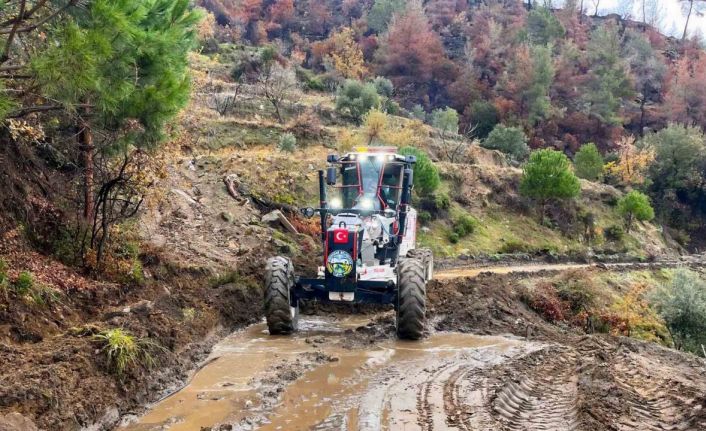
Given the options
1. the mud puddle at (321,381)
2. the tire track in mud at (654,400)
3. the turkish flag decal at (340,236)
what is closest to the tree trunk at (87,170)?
the mud puddle at (321,381)

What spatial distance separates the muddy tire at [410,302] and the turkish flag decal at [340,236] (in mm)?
1081

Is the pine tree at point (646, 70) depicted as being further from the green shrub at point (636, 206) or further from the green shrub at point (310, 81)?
the green shrub at point (310, 81)

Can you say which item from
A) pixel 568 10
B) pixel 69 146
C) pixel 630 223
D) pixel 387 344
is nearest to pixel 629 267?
pixel 630 223

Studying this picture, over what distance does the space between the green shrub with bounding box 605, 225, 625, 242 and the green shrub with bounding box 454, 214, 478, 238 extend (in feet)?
37.5

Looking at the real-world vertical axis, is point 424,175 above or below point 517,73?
below

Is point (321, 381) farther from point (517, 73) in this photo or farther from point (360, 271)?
point (517, 73)

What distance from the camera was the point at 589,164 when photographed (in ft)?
138

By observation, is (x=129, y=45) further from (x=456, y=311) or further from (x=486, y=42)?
(x=486, y=42)

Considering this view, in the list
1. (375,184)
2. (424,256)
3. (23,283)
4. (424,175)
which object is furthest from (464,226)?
(23,283)

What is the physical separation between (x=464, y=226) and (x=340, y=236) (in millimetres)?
19858

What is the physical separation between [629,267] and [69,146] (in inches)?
990

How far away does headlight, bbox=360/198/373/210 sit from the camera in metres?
11.6

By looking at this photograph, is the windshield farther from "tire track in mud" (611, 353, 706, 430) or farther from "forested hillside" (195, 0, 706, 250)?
"forested hillside" (195, 0, 706, 250)

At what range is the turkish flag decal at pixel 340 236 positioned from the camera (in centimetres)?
952
